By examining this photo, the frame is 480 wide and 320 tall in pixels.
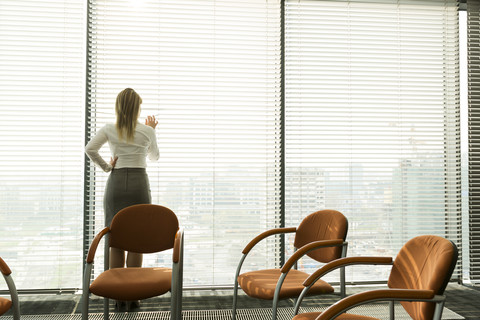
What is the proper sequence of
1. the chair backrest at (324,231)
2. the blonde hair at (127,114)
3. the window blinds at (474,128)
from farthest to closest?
1. the window blinds at (474,128)
2. the blonde hair at (127,114)
3. the chair backrest at (324,231)

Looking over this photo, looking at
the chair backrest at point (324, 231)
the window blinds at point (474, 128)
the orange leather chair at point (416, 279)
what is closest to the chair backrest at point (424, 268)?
the orange leather chair at point (416, 279)

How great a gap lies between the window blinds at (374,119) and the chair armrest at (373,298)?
2.23m

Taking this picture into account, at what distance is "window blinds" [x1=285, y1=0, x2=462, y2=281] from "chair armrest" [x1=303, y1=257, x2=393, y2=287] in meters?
1.82

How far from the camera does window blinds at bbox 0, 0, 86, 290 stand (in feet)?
11.2

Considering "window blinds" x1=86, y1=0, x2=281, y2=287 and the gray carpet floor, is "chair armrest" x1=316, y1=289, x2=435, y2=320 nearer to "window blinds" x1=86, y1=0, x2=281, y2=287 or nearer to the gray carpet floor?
the gray carpet floor

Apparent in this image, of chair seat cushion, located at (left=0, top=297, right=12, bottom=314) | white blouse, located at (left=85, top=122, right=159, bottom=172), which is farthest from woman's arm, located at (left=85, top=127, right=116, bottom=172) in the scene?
chair seat cushion, located at (left=0, top=297, right=12, bottom=314)

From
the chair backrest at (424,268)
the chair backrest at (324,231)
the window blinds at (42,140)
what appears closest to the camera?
the chair backrest at (424,268)

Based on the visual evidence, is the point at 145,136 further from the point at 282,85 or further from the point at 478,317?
the point at 478,317

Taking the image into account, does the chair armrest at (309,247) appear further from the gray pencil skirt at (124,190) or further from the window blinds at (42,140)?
the window blinds at (42,140)

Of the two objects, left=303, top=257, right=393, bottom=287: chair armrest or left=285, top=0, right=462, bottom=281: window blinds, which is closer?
left=303, top=257, right=393, bottom=287: chair armrest

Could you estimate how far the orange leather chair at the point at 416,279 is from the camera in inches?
55.0

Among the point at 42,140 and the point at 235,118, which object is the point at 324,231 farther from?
the point at 42,140

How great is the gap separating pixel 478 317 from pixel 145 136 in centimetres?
293

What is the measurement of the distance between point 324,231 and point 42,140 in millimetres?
2622
